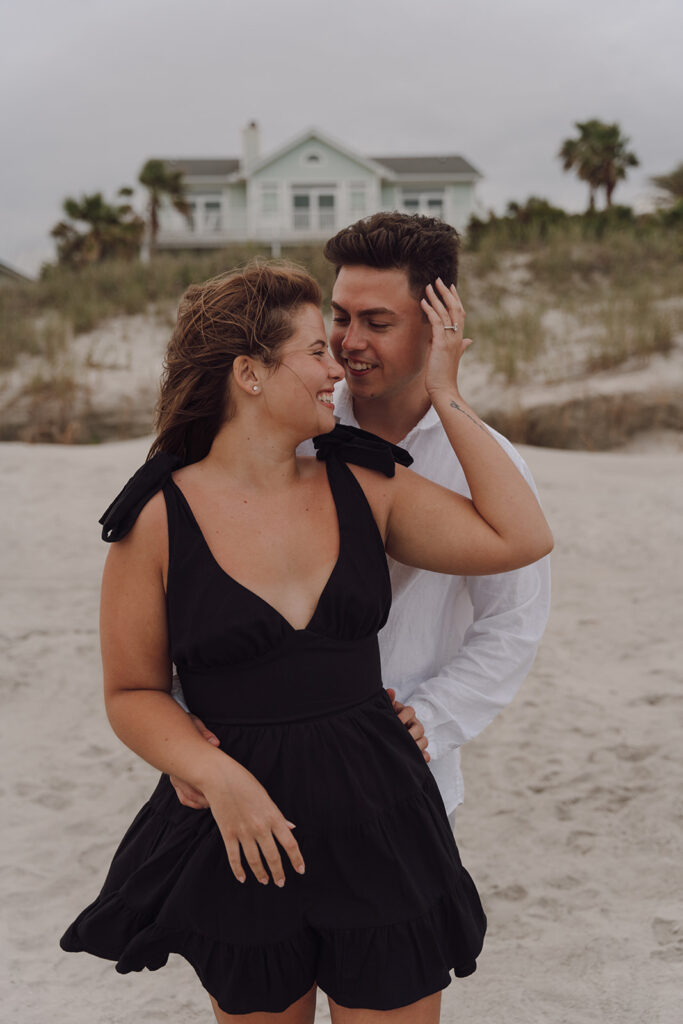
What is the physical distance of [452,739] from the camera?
2.14 m

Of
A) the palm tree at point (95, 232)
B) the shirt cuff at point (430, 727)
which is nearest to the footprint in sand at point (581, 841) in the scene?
the shirt cuff at point (430, 727)

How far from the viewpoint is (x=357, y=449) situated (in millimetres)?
1986

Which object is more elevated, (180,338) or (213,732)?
(180,338)

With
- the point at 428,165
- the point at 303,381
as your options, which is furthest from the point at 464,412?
the point at 428,165

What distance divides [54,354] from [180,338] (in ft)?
40.7

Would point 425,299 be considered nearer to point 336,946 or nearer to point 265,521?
point 265,521

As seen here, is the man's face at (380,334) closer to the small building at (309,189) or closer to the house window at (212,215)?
the small building at (309,189)

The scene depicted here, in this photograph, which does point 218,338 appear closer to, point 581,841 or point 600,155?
point 581,841

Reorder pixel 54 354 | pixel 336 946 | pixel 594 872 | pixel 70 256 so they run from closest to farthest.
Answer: pixel 336 946 < pixel 594 872 < pixel 54 354 < pixel 70 256

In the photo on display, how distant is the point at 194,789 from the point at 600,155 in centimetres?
2851

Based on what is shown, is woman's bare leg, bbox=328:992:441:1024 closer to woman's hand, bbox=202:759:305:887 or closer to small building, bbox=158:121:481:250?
woman's hand, bbox=202:759:305:887

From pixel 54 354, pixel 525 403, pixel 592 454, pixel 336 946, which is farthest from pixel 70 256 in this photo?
pixel 336 946

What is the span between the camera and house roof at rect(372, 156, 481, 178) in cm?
A: 3238

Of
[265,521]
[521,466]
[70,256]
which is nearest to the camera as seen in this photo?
[265,521]
